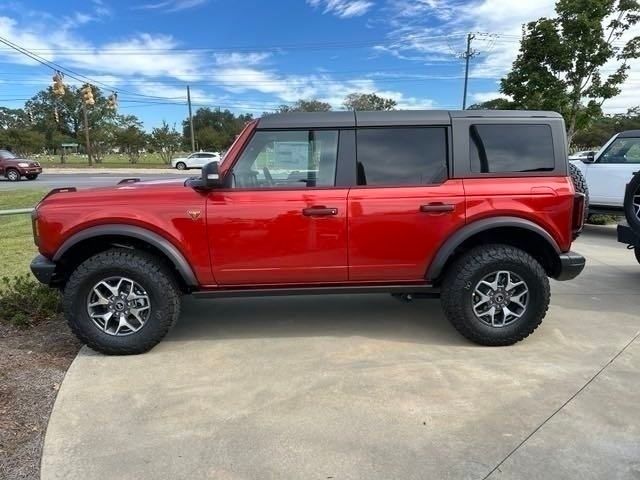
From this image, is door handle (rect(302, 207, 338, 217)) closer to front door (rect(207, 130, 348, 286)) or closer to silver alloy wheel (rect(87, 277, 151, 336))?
front door (rect(207, 130, 348, 286))

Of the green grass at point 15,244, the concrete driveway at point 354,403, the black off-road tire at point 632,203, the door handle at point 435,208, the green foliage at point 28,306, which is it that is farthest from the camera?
the green grass at point 15,244

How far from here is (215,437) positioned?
2912 millimetres

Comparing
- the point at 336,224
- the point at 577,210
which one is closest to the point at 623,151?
the point at 577,210

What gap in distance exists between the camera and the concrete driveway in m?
2.67

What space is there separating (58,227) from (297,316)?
2.15 meters

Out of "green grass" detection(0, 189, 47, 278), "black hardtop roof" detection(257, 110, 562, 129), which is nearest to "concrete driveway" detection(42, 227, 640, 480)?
"black hardtop roof" detection(257, 110, 562, 129)

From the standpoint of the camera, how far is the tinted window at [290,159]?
4.05 m

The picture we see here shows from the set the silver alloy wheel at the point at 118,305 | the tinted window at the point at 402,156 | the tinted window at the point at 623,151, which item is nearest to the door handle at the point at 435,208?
the tinted window at the point at 402,156

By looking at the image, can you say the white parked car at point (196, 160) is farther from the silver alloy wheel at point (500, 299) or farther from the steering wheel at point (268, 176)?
the silver alloy wheel at point (500, 299)

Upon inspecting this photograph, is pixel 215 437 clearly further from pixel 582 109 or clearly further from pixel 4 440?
pixel 582 109

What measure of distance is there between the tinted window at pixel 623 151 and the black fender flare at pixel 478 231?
245 inches

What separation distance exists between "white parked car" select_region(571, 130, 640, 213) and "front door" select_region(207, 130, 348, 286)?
6.84m

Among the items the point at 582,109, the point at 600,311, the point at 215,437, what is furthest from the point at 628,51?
the point at 215,437

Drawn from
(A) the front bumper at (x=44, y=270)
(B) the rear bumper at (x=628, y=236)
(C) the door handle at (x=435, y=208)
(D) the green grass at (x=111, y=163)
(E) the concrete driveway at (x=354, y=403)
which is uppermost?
(C) the door handle at (x=435, y=208)
